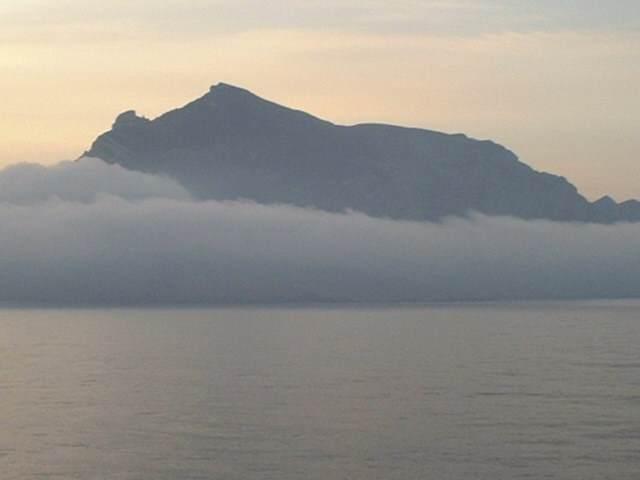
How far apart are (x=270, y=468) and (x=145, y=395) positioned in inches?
1648

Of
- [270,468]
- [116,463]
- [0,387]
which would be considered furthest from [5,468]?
[0,387]

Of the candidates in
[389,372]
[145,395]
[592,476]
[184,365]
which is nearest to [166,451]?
[592,476]

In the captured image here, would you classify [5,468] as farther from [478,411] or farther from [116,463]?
[478,411]

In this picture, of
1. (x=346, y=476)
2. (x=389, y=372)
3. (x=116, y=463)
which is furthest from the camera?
(x=389, y=372)

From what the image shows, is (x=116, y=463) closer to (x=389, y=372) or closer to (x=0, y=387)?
(x=0, y=387)

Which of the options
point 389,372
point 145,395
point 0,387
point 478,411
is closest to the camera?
point 478,411

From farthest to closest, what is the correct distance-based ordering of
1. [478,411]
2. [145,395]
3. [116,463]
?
[145,395]
[478,411]
[116,463]

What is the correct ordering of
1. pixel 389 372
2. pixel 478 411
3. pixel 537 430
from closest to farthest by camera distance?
pixel 537 430 → pixel 478 411 → pixel 389 372

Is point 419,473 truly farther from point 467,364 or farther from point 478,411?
point 467,364

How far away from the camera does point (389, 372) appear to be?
13738cm

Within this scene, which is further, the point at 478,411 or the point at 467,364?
the point at 467,364

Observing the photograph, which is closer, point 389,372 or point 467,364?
point 389,372

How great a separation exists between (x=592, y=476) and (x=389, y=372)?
6932 centimetres

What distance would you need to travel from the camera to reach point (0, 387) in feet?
401
